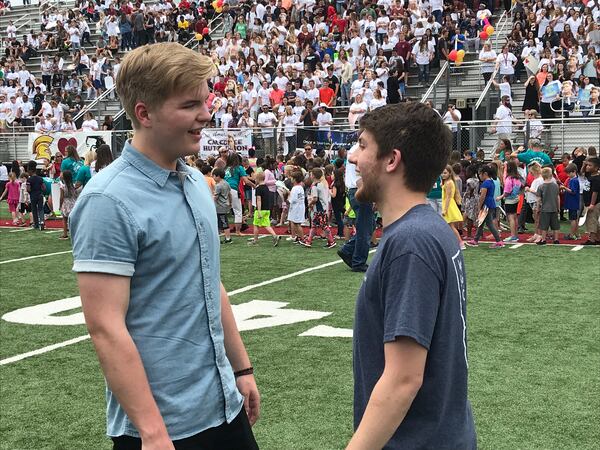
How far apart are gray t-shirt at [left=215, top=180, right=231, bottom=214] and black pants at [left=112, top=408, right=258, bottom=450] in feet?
44.6

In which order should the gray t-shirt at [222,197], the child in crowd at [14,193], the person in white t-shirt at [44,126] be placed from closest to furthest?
the gray t-shirt at [222,197] < the child in crowd at [14,193] < the person in white t-shirt at [44,126]

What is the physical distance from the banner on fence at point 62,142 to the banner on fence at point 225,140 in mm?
3390

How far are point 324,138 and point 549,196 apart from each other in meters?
7.42

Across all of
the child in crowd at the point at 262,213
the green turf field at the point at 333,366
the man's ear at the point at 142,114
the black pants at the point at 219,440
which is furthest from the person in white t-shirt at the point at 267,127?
the man's ear at the point at 142,114

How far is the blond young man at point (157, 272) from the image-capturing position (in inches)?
99.6

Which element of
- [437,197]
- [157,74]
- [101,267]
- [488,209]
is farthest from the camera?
[488,209]

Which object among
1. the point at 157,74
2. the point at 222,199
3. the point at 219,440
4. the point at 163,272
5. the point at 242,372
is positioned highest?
the point at 157,74

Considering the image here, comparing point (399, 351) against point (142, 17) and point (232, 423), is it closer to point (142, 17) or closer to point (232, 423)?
point (232, 423)

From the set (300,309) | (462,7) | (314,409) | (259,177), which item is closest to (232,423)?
(314,409)

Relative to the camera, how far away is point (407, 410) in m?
2.43

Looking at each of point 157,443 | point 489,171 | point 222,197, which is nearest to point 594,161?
point 489,171

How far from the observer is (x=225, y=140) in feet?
73.6

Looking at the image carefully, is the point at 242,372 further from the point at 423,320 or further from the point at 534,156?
the point at 534,156

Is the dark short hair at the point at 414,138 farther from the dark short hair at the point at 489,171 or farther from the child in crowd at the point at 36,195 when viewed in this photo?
the child in crowd at the point at 36,195
